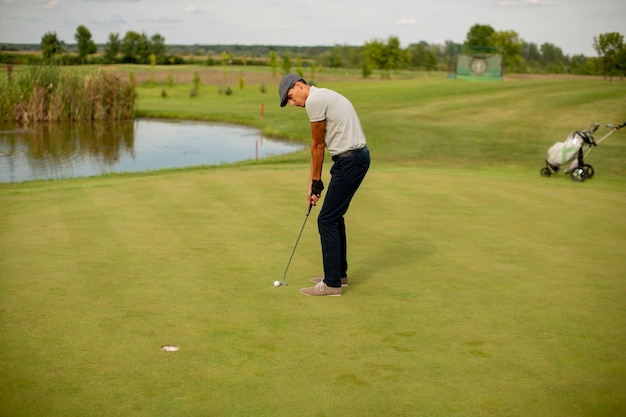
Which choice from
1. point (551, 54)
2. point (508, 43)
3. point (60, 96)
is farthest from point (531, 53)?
point (60, 96)

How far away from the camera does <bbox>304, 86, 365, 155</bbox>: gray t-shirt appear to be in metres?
5.93

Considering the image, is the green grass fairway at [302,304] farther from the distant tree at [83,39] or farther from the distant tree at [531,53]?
the distant tree at [531,53]

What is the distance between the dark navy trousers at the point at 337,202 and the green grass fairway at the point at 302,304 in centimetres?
29

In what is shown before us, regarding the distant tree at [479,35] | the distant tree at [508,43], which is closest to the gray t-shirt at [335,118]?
the distant tree at [508,43]

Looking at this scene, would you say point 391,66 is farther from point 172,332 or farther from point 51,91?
point 172,332

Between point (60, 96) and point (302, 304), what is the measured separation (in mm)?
27280

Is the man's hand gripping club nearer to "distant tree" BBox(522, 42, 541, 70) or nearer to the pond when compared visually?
the pond

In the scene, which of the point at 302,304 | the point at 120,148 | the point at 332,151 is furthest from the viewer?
the point at 120,148

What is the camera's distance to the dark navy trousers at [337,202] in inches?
240

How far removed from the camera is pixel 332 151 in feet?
20.1

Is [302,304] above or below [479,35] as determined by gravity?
below

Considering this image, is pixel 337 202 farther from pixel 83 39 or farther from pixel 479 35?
pixel 479 35

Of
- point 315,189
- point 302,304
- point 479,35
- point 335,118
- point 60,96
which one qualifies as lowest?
point 302,304

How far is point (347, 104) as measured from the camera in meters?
6.01
